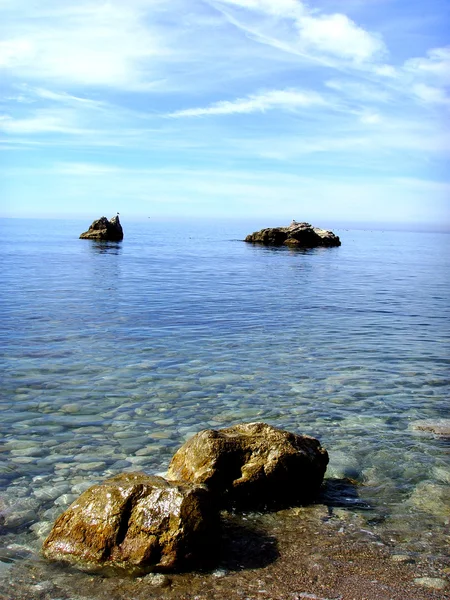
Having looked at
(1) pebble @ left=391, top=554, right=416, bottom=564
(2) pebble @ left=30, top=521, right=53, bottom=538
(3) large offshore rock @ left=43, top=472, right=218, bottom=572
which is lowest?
(2) pebble @ left=30, top=521, right=53, bottom=538

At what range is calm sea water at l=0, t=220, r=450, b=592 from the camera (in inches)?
314

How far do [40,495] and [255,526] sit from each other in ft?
9.86

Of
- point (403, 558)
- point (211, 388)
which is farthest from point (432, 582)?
point (211, 388)

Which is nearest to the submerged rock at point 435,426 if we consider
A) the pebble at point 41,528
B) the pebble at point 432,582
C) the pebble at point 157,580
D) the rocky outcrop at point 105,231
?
the pebble at point 432,582

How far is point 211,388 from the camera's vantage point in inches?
496

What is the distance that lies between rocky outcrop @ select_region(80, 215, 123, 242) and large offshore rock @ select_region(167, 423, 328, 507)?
229 ft

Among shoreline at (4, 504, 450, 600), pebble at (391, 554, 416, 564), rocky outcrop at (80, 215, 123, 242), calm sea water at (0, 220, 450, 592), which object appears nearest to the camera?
shoreline at (4, 504, 450, 600)

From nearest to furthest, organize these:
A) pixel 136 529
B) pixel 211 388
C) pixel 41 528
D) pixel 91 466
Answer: pixel 136 529 → pixel 41 528 → pixel 91 466 → pixel 211 388

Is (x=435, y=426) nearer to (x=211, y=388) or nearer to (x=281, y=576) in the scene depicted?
(x=211, y=388)

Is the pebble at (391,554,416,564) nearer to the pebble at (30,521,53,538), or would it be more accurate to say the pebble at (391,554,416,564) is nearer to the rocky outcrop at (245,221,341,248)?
the pebble at (30,521,53,538)

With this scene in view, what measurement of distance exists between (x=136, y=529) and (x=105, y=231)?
7197cm

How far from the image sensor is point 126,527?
6082 mm

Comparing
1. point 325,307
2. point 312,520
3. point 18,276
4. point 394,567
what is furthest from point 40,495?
point 18,276

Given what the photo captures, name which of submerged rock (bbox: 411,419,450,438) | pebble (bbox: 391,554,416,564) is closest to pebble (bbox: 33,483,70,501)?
pebble (bbox: 391,554,416,564)
